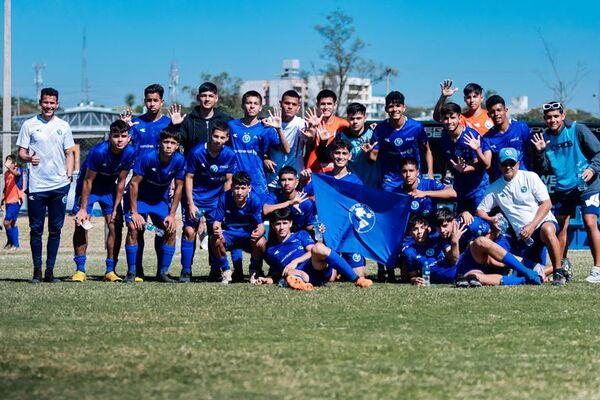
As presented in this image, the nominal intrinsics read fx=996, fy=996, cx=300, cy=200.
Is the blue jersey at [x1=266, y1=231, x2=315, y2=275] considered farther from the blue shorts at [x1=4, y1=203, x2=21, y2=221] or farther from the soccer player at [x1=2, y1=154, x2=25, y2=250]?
the blue shorts at [x1=4, y1=203, x2=21, y2=221]

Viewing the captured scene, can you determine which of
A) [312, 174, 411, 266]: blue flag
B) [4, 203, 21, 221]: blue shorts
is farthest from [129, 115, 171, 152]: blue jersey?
[4, 203, 21, 221]: blue shorts

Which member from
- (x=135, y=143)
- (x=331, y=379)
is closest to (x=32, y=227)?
(x=135, y=143)

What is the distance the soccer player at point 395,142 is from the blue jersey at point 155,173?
2.34 meters

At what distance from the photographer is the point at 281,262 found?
11.4m

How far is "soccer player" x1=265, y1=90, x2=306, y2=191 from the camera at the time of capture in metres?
12.5

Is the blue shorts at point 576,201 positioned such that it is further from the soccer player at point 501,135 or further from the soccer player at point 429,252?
the soccer player at point 429,252

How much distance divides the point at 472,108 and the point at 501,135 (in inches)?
26.7

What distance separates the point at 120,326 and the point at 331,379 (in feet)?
8.50

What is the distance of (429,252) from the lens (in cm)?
1180

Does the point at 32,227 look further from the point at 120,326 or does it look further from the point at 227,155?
the point at 120,326

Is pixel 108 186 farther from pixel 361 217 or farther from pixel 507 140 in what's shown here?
pixel 507 140

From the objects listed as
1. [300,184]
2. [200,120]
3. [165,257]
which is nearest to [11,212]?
[200,120]

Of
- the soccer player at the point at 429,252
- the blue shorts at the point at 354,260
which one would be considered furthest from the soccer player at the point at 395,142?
the blue shorts at the point at 354,260

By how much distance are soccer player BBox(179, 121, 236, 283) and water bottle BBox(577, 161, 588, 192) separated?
4.10 m
